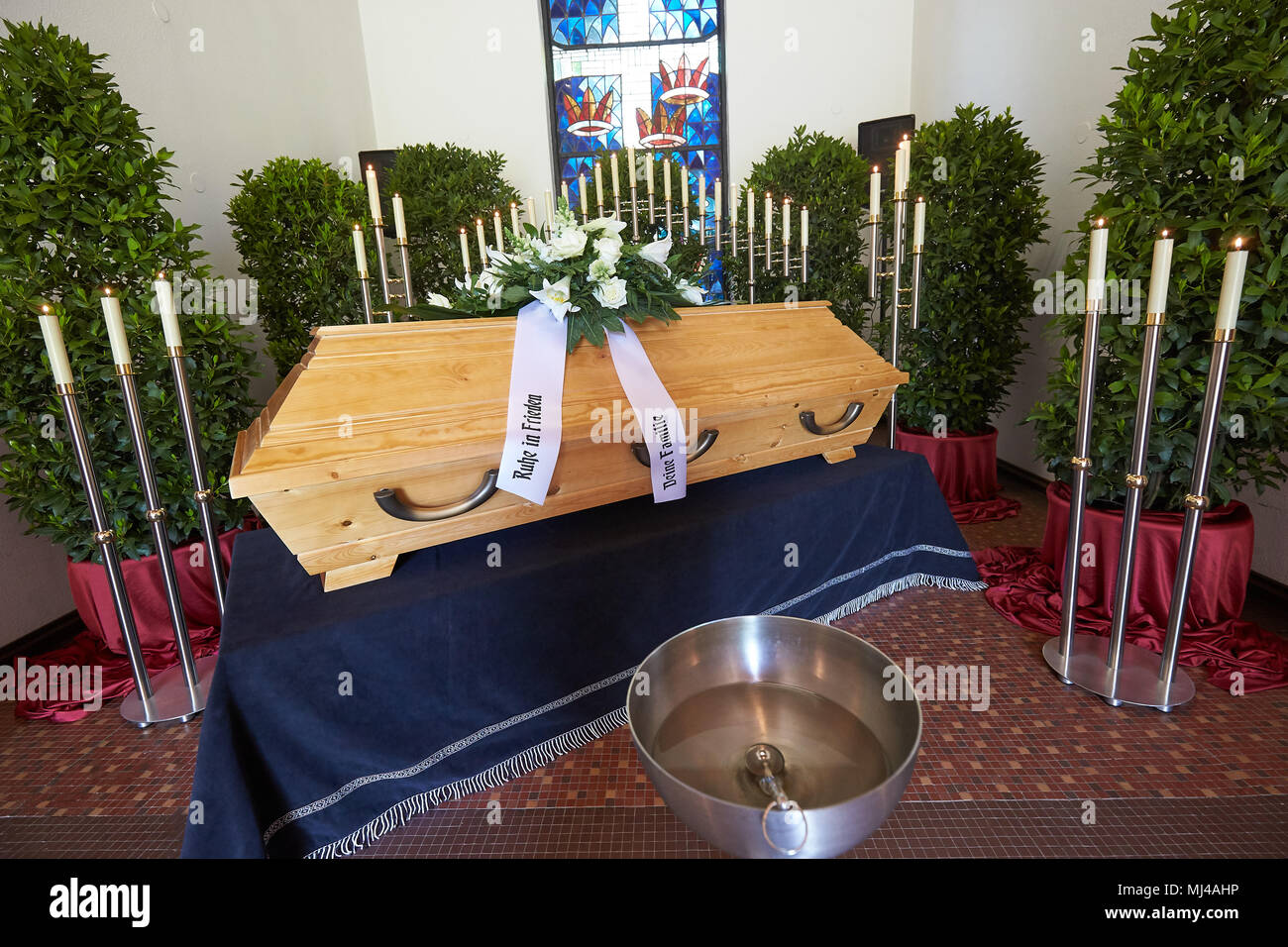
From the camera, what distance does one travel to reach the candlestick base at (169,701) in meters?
1.87

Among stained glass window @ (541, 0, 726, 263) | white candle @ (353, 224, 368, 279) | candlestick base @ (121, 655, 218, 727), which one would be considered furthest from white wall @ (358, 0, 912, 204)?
candlestick base @ (121, 655, 218, 727)

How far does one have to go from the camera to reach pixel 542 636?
1349 mm

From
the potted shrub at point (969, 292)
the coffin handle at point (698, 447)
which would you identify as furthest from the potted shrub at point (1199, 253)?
the coffin handle at point (698, 447)

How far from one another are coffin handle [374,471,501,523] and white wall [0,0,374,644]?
2.17 m

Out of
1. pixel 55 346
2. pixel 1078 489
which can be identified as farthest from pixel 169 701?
pixel 1078 489

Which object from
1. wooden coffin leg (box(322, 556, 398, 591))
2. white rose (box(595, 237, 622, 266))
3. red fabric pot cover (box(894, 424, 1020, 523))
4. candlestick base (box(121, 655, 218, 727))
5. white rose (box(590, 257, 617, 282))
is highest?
white rose (box(595, 237, 622, 266))

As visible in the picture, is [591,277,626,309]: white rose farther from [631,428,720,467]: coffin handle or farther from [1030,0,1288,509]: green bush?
[1030,0,1288,509]: green bush

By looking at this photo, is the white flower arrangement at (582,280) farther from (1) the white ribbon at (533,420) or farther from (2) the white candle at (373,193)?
(2) the white candle at (373,193)

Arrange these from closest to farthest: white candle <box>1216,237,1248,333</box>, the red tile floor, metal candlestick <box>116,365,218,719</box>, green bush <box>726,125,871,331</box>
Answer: the red tile floor < white candle <box>1216,237,1248,333</box> < metal candlestick <box>116,365,218,719</box> < green bush <box>726,125,871,331</box>

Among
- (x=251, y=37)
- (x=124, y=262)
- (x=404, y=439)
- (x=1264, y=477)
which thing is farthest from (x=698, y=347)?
(x=251, y=37)

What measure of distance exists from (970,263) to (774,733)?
3248 millimetres

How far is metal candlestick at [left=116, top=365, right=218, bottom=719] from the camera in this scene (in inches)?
68.9

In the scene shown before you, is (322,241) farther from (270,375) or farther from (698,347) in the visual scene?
(698,347)
